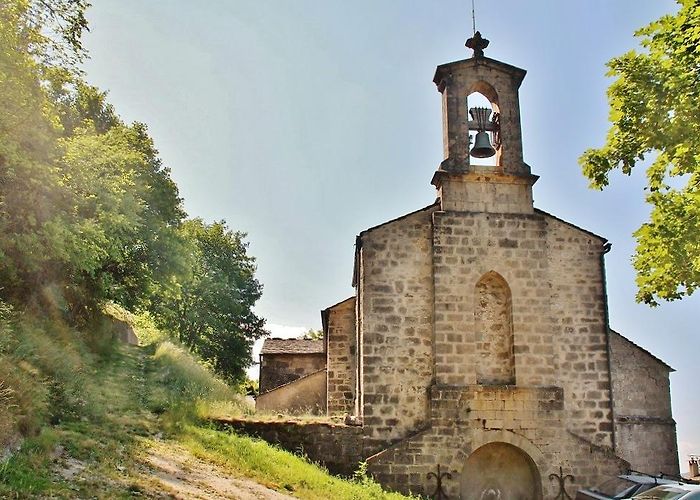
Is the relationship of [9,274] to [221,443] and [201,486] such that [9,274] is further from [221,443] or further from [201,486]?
[201,486]

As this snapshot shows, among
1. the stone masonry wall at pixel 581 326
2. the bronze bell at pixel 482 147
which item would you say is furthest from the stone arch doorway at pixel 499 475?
the bronze bell at pixel 482 147

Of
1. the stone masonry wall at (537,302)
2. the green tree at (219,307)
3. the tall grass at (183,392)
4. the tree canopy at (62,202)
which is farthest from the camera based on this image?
the green tree at (219,307)

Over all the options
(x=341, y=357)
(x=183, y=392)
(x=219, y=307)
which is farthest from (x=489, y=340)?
(x=219, y=307)

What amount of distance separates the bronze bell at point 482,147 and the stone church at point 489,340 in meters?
0.04

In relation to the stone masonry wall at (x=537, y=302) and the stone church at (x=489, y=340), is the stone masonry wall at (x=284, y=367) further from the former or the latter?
the stone masonry wall at (x=537, y=302)

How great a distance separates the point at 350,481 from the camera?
13.9 meters

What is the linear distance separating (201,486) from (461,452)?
687 cm

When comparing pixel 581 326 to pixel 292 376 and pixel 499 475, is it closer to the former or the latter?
pixel 499 475

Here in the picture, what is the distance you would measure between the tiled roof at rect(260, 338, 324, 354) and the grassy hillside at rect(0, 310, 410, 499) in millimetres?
7825

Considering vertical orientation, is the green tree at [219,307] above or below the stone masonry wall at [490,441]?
above

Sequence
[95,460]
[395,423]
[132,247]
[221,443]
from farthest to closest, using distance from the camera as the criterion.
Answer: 1. [132,247]
2. [395,423]
3. [221,443]
4. [95,460]

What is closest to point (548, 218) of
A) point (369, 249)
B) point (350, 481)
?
point (369, 249)

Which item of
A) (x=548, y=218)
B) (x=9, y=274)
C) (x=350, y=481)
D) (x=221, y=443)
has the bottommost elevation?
(x=350, y=481)

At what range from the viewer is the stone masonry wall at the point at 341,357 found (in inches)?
771
